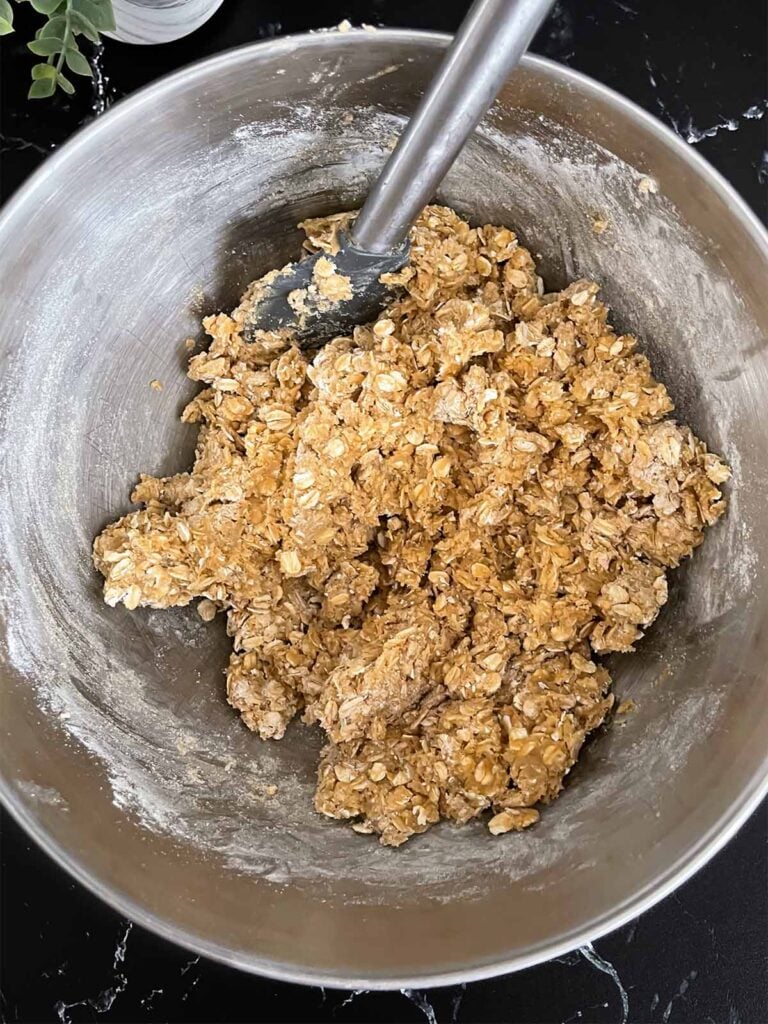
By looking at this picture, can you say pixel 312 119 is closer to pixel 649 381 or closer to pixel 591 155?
pixel 591 155

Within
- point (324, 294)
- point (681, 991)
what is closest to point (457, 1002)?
point (681, 991)

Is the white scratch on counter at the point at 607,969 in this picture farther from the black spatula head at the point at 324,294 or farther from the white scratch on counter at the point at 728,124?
the white scratch on counter at the point at 728,124

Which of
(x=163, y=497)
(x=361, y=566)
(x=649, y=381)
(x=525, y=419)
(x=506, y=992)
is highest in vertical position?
(x=649, y=381)

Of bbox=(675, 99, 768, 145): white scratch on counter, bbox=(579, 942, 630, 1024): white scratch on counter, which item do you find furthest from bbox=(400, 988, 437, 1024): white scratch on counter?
bbox=(675, 99, 768, 145): white scratch on counter

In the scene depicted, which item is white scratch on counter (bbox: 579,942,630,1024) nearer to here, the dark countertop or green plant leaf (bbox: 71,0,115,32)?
the dark countertop

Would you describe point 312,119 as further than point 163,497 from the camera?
No

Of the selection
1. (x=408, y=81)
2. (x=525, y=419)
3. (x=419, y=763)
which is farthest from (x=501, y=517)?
(x=408, y=81)

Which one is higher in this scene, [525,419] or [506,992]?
[525,419]

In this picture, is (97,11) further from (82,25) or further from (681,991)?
(681,991)
